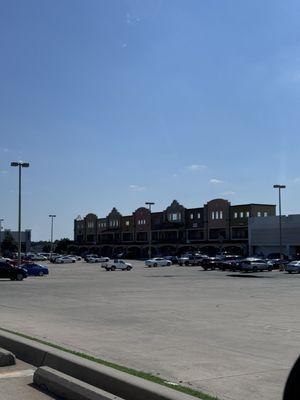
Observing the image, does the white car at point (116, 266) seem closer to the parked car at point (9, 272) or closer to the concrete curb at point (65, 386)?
the parked car at point (9, 272)

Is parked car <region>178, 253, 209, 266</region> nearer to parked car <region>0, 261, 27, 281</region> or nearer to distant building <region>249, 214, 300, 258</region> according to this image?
distant building <region>249, 214, 300, 258</region>

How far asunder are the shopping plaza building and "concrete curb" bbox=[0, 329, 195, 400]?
95.8 metres

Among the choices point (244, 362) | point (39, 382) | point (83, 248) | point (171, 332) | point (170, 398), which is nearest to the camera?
point (170, 398)

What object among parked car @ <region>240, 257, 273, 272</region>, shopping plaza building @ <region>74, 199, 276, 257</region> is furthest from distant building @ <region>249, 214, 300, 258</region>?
parked car @ <region>240, 257, 273, 272</region>

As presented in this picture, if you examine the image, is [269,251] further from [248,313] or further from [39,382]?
[39,382]

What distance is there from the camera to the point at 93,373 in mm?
7723

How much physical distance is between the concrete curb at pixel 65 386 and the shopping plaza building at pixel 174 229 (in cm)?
9732

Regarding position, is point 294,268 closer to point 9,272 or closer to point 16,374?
point 9,272

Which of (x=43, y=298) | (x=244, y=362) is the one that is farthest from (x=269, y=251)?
(x=244, y=362)

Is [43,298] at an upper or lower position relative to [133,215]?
lower

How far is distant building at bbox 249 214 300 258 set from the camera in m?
93.7

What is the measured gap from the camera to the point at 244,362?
9.44m

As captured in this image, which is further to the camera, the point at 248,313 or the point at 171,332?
the point at 248,313

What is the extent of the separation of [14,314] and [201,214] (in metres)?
103
